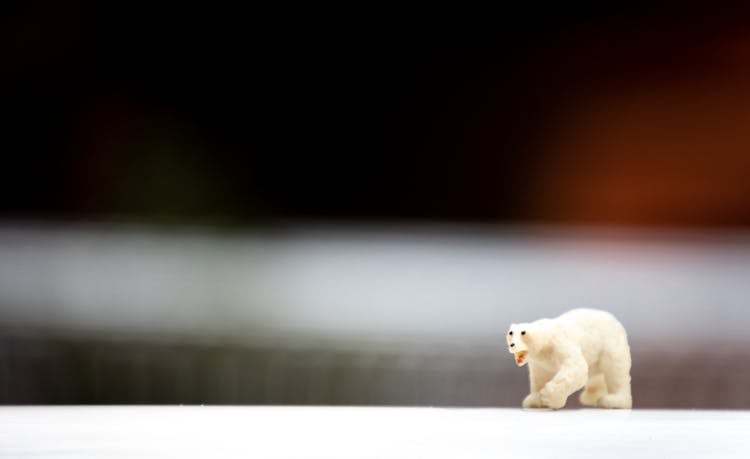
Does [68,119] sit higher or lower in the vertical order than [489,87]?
lower

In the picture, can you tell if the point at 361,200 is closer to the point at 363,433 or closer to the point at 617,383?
the point at 617,383

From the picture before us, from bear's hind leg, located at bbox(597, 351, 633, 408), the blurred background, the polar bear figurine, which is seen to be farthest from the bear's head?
the blurred background

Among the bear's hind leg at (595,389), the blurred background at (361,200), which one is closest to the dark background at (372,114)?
the blurred background at (361,200)

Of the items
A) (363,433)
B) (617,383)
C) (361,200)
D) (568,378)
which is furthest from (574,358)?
(361,200)

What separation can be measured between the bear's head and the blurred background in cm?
48

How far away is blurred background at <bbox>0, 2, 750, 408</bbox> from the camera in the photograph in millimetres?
1584

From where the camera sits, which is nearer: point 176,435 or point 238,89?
point 176,435

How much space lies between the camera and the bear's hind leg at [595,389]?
1242mm

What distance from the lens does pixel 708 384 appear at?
1597 mm

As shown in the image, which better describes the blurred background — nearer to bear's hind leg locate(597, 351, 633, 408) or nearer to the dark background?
the dark background

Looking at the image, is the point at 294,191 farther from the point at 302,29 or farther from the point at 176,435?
the point at 176,435

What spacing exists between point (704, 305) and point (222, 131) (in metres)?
0.90

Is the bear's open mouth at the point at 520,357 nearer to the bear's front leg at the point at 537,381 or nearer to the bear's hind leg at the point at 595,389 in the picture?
the bear's front leg at the point at 537,381

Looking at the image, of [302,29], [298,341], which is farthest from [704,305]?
[302,29]
